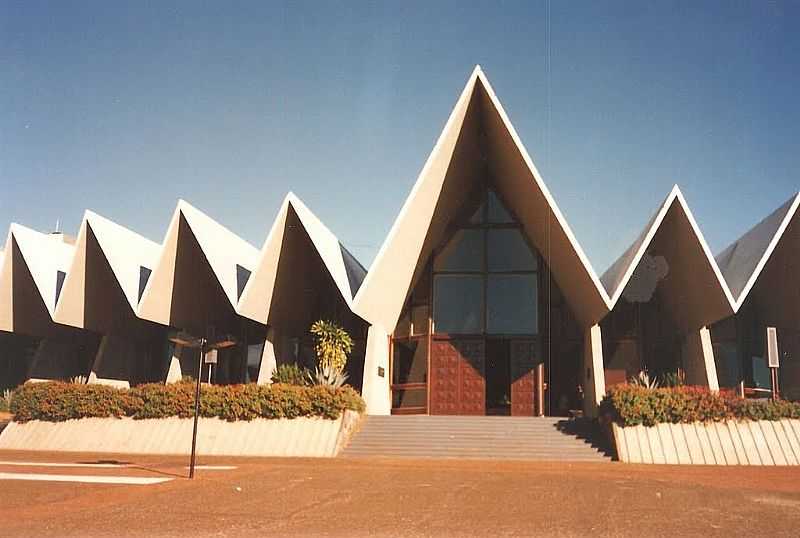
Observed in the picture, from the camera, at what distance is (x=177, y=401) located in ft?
69.0

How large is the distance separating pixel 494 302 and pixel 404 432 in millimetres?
7142

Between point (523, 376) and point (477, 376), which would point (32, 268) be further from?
point (523, 376)

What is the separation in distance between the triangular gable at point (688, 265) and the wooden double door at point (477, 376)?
4.23 meters

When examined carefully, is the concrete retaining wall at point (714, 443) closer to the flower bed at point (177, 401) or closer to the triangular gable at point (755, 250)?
the triangular gable at point (755, 250)

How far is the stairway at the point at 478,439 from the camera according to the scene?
19109mm

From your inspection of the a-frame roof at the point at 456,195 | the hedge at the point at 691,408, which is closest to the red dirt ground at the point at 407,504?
the hedge at the point at 691,408

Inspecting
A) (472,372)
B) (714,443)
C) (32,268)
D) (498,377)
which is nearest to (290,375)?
(472,372)

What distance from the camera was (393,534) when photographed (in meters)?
8.52

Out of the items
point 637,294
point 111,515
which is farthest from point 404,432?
point 111,515

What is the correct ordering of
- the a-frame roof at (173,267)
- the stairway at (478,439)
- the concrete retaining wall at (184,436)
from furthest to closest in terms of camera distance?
the a-frame roof at (173,267) < the concrete retaining wall at (184,436) < the stairway at (478,439)

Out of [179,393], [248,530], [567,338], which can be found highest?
[567,338]

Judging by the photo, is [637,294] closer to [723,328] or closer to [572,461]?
[723,328]

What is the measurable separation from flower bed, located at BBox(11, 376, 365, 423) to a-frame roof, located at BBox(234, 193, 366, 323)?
2872 millimetres

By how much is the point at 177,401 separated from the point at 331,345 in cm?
527
